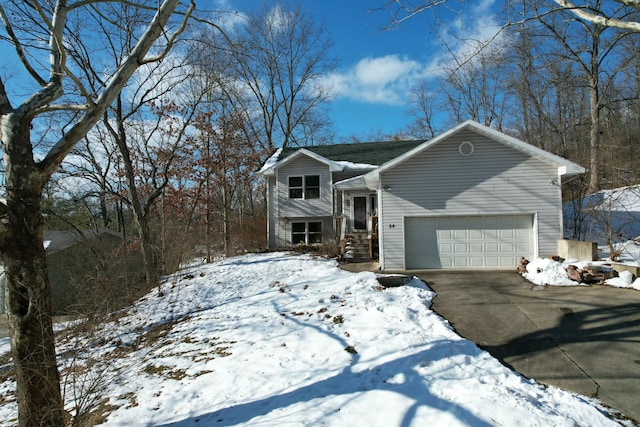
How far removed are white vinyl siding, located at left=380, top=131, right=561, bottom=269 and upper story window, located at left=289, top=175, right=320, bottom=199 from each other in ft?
24.2

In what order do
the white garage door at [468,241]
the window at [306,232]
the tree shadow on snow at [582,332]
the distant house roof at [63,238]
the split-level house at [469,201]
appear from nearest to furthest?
the tree shadow on snow at [582,332]
the split-level house at [469,201]
the white garage door at [468,241]
the distant house roof at [63,238]
the window at [306,232]

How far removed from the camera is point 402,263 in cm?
1191

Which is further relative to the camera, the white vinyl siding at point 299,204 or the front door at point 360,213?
the white vinyl siding at point 299,204

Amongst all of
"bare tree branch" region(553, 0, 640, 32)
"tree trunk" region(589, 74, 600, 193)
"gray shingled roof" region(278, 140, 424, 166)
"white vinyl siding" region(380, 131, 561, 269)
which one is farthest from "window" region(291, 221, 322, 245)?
"bare tree branch" region(553, 0, 640, 32)

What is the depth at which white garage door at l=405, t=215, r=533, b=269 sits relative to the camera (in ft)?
38.1

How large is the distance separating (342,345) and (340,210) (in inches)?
517

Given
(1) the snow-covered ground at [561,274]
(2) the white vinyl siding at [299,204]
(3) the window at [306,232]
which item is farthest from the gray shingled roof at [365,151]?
(1) the snow-covered ground at [561,274]

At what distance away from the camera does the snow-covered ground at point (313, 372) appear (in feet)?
13.1

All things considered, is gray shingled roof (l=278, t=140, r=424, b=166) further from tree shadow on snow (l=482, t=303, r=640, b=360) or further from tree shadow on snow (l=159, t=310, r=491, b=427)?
tree shadow on snow (l=159, t=310, r=491, b=427)

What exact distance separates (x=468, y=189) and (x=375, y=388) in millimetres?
8907

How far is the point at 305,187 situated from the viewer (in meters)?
19.2

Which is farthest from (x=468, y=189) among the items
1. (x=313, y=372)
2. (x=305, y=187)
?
(x=305, y=187)

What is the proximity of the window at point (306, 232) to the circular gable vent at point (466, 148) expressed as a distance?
9331 mm

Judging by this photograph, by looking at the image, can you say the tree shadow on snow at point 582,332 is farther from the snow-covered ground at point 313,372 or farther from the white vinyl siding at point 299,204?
the white vinyl siding at point 299,204
